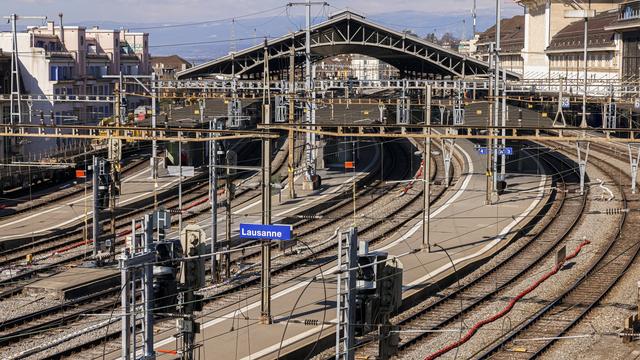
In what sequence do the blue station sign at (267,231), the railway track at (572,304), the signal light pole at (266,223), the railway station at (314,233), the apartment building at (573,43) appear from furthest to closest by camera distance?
the apartment building at (573,43) → the signal light pole at (266,223) → the railway track at (572,304) → the blue station sign at (267,231) → the railway station at (314,233)

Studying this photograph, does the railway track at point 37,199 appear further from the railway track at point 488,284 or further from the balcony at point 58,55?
the balcony at point 58,55

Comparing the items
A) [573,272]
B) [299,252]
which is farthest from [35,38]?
[573,272]

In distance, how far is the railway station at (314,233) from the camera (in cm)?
1369

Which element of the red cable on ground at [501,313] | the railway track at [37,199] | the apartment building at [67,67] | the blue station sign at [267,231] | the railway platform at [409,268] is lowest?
the red cable on ground at [501,313]

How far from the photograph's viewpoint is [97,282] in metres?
20.3

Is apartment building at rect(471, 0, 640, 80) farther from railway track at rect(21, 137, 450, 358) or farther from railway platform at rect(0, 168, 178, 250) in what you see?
railway track at rect(21, 137, 450, 358)

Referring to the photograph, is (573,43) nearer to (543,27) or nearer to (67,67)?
(543,27)

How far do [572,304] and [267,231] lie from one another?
6.35 m

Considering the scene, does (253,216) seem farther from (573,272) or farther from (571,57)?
(571,57)

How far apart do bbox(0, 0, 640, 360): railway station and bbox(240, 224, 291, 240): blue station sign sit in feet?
0.12

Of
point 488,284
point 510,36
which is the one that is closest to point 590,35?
point 510,36

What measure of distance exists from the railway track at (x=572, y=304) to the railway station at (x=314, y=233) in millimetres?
53

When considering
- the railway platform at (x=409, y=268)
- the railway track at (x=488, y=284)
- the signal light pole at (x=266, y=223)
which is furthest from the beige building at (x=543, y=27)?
the signal light pole at (x=266, y=223)

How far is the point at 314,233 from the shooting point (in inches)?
1054
